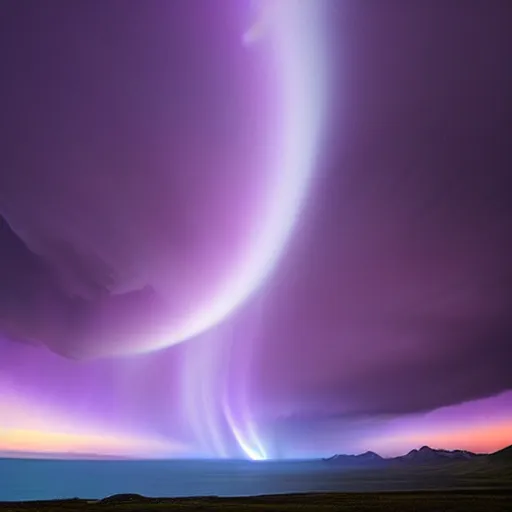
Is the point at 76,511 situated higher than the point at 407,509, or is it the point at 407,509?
the point at 76,511

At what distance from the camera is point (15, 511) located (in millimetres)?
82250

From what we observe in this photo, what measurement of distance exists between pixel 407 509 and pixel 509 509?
16.7 meters

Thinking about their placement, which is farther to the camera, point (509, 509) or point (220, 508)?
point (220, 508)

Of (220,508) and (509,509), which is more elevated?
(220,508)

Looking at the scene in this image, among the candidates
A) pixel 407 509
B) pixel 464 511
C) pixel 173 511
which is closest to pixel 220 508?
pixel 173 511

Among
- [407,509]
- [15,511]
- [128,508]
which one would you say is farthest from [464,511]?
[15,511]

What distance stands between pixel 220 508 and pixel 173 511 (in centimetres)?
915

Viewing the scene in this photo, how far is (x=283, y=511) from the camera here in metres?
86.5

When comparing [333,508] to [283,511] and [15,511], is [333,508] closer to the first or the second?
[283,511]

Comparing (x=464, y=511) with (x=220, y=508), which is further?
(x=220, y=508)

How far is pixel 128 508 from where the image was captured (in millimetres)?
91812

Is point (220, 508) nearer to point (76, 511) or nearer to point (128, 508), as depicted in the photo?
point (128, 508)

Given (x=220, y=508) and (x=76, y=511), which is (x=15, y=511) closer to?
(x=76, y=511)

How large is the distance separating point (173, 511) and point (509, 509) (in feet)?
180
